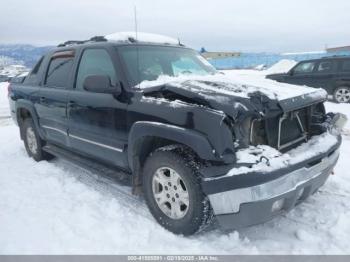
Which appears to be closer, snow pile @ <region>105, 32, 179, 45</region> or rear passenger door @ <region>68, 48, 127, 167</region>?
rear passenger door @ <region>68, 48, 127, 167</region>

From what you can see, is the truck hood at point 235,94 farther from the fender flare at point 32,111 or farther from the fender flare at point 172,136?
the fender flare at point 32,111

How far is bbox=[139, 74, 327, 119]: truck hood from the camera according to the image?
2.88 metres

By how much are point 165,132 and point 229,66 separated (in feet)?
141

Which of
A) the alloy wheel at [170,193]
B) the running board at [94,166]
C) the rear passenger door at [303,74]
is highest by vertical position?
the alloy wheel at [170,193]

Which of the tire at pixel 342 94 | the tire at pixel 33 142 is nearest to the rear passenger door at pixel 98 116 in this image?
the tire at pixel 33 142

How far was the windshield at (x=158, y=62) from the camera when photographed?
3785 millimetres

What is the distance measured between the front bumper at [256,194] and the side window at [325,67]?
32.4ft

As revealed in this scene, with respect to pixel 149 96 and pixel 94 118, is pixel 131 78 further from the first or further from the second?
pixel 94 118

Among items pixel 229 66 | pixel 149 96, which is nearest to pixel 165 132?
pixel 149 96

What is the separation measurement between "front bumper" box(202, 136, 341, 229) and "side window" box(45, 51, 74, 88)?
2805mm

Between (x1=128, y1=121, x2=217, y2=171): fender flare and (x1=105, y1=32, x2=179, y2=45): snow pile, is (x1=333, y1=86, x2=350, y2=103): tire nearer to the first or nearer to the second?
(x1=105, y1=32, x2=179, y2=45): snow pile

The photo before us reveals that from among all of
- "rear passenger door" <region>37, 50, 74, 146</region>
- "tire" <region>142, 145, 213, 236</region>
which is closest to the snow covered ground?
"tire" <region>142, 145, 213, 236</region>

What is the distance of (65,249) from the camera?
308 cm

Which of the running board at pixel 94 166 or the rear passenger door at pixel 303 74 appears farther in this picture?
the rear passenger door at pixel 303 74
